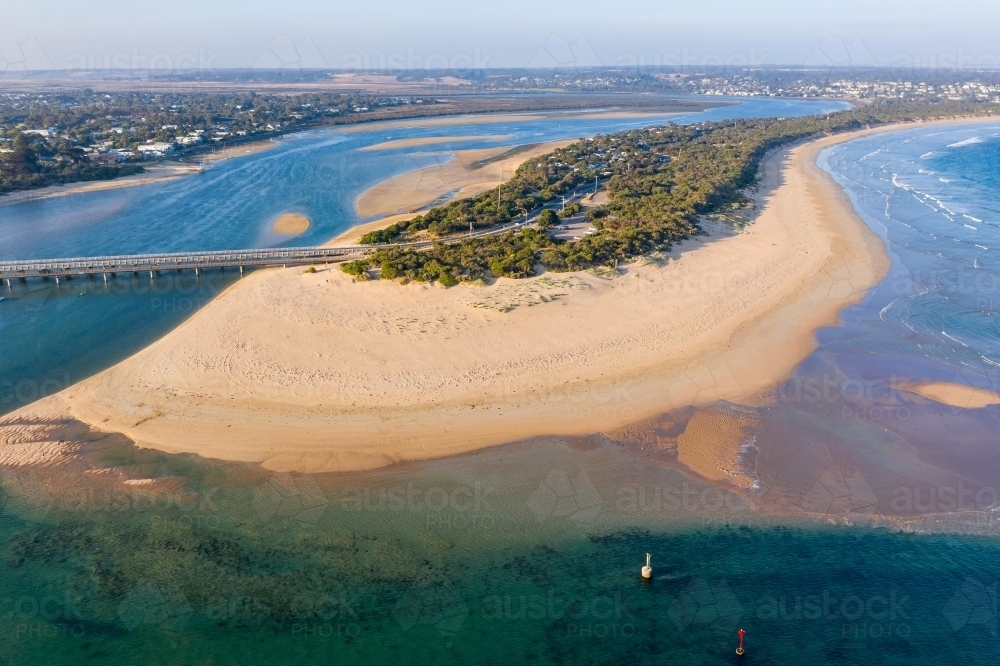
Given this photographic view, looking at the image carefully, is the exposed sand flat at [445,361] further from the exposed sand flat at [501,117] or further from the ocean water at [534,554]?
the exposed sand flat at [501,117]

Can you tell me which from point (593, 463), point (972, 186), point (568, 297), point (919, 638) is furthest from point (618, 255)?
point (972, 186)

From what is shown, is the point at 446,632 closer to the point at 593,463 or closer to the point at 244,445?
the point at 593,463

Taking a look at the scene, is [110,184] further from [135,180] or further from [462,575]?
[462,575]

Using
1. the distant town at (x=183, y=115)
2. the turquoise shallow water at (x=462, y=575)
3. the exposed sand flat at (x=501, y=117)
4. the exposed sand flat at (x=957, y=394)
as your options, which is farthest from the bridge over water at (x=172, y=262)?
the exposed sand flat at (x=501, y=117)

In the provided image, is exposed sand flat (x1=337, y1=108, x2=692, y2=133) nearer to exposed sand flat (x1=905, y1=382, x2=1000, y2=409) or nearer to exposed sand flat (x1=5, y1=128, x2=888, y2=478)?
exposed sand flat (x1=5, y1=128, x2=888, y2=478)

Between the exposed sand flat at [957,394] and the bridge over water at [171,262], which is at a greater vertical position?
the bridge over water at [171,262]

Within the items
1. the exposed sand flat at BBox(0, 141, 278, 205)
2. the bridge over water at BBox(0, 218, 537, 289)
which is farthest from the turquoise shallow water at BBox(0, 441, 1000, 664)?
the exposed sand flat at BBox(0, 141, 278, 205)
